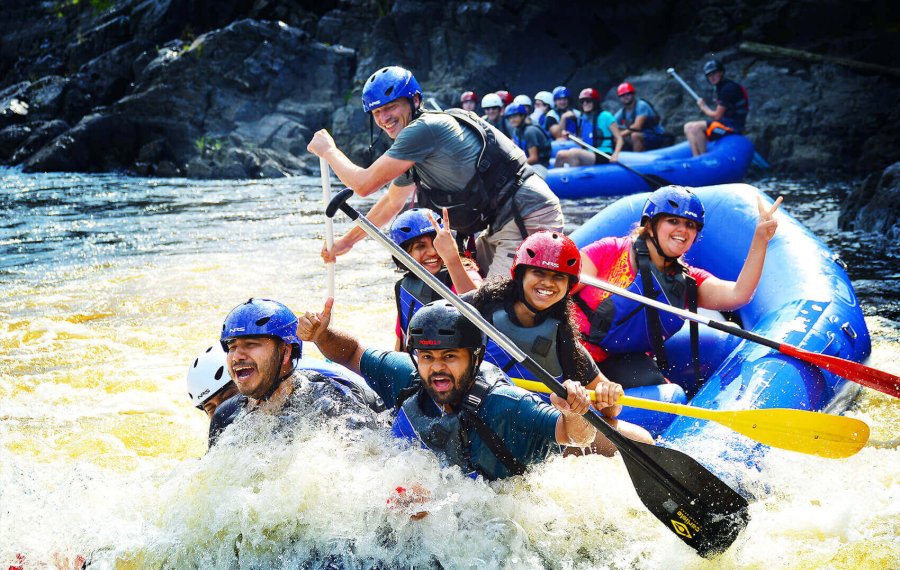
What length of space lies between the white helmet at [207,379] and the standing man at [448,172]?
87 cm

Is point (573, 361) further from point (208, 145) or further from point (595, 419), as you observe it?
point (208, 145)

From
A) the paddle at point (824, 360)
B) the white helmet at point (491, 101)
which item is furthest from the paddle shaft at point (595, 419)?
the white helmet at point (491, 101)

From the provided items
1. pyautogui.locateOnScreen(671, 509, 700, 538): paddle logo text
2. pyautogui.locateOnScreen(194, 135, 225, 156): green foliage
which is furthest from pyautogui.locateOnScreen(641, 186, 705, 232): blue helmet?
pyautogui.locateOnScreen(194, 135, 225, 156): green foliage

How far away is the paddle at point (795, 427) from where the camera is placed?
137 inches

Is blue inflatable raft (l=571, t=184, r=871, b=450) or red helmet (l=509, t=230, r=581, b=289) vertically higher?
red helmet (l=509, t=230, r=581, b=289)

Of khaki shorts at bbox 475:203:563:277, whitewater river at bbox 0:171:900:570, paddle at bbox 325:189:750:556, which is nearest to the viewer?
Answer: paddle at bbox 325:189:750:556

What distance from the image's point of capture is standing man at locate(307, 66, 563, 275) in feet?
16.2

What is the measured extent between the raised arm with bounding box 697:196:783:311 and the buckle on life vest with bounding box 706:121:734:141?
9.77 m

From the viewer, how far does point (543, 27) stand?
2366 centimetres

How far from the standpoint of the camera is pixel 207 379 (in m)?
4.52

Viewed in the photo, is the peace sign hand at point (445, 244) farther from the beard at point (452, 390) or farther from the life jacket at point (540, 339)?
the beard at point (452, 390)

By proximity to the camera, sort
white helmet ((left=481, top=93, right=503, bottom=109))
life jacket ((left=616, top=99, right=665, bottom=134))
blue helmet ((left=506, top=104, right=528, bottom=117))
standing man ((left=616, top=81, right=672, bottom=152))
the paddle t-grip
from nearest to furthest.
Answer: the paddle t-grip, blue helmet ((left=506, top=104, right=528, bottom=117)), white helmet ((left=481, top=93, right=503, bottom=109)), standing man ((left=616, top=81, right=672, bottom=152)), life jacket ((left=616, top=99, right=665, bottom=134))

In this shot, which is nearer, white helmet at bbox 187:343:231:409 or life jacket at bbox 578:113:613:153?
white helmet at bbox 187:343:231:409

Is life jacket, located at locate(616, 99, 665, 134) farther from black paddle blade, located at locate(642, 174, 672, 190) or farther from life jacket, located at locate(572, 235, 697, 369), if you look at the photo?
life jacket, located at locate(572, 235, 697, 369)
